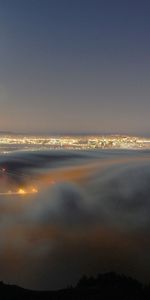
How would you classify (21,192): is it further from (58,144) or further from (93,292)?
(58,144)

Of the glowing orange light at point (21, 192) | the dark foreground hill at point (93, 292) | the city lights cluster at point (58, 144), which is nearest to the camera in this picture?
the dark foreground hill at point (93, 292)

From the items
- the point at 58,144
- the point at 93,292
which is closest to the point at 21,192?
the point at 93,292

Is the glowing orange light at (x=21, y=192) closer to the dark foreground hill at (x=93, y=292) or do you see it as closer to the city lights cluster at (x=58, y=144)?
the dark foreground hill at (x=93, y=292)

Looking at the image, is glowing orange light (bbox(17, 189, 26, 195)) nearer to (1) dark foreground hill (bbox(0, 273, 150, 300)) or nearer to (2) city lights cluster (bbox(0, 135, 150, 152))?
(1) dark foreground hill (bbox(0, 273, 150, 300))

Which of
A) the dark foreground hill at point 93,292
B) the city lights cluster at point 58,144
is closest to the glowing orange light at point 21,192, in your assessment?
the dark foreground hill at point 93,292

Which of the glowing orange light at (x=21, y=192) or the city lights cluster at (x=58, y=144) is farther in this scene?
the city lights cluster at (x=58, y=144)

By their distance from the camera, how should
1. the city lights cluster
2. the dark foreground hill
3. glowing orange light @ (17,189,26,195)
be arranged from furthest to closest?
the city lights cluster, glowing orange light @ (17,189,26,195), the dark foreground hill

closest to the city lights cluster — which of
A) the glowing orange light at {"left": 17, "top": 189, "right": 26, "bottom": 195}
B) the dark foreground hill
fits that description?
the glowing orange light at {"left": 17, "top": 189, "right": 26, "bottom": 195}

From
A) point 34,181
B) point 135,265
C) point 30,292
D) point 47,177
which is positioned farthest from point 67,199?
point 30,292
